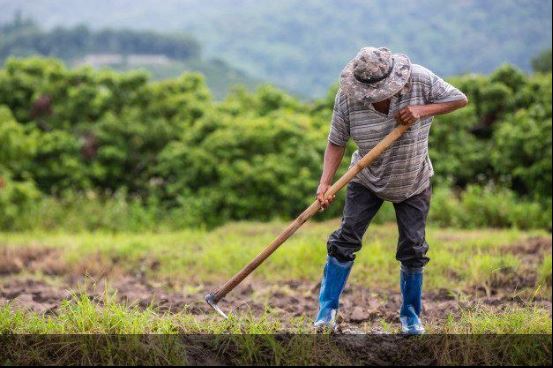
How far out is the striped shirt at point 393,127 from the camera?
421cm

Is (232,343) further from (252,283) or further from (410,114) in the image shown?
(252,283)

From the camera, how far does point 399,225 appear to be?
450cm

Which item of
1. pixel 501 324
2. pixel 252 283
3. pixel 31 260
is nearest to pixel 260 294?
pixel 252 283

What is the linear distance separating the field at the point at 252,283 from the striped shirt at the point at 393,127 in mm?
809

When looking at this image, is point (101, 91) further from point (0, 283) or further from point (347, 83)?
point (347, 83)

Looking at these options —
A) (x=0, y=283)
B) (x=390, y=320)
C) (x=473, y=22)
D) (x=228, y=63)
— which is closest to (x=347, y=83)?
(x=390, y=320)

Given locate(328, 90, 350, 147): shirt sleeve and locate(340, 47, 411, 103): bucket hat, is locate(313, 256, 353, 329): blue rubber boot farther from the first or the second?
locate(340, 47, 411, 103): bucket hat

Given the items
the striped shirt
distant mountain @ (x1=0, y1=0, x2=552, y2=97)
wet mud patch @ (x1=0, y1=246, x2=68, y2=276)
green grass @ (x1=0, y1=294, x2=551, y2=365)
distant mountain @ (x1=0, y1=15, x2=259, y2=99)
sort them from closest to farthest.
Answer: green grass @ (x1=0, y1=294, x2=551, y2=365) < the striped shirt < wet mud patch @ (x1=0, y1=246, x2=68, y2=276) < distant mountain @ (x1=0, y1=0, x2=552, y2=97) < distant mountain @ (x1=0, y1=15, x2=259, y2=99)

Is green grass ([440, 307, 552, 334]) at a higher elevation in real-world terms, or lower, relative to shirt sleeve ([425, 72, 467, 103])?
lower

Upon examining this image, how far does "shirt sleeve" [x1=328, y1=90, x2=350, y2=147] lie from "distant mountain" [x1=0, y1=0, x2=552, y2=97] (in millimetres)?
12060

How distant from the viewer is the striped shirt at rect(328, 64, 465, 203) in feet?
13.8

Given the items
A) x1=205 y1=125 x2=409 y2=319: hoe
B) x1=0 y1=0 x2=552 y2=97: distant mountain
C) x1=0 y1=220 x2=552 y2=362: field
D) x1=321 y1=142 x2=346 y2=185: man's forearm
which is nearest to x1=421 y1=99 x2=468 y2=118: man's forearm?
x1=205 y1=125 x2=409 y2=319: hoe

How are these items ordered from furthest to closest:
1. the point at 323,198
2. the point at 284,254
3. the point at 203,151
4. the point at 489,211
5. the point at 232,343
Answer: the point at 203,151
the point at 489,211
the point at 284,254
the point at 323,198
the point at 232,343

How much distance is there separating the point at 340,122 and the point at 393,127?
0.32m
